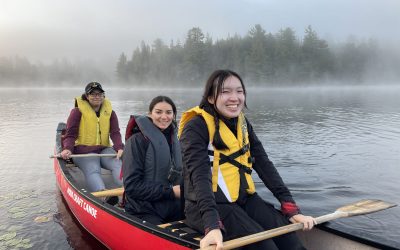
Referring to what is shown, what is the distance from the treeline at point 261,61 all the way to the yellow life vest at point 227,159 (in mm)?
78903

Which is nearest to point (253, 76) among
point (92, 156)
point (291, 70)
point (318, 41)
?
point (291, 70)

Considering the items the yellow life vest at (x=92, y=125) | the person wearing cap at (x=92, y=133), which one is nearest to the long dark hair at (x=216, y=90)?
the person wearing cap at (x=92, y=133)

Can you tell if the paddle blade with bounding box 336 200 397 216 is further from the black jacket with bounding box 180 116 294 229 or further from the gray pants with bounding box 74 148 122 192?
the gray pants with bounding box 74 148 122 192

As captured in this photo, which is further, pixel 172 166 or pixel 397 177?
pixel 397 177

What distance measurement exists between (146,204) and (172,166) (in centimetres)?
59

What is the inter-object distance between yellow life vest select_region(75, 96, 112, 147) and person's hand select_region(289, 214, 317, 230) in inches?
180

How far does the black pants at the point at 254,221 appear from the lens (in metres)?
3.20

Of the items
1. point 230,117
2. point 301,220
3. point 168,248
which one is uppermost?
point 230,117

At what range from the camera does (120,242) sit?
4625mm

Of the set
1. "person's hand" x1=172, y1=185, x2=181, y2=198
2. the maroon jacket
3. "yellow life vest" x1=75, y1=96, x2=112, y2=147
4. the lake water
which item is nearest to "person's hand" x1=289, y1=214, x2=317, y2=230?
the lake water

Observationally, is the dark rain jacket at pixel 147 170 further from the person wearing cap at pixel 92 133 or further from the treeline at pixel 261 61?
the treeline at pixel 261 61

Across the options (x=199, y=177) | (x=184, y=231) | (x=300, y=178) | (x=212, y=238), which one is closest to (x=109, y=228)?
(x=184, y=231)

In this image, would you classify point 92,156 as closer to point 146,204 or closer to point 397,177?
point 146,204

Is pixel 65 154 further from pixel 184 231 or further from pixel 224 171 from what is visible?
pixel 224 171
